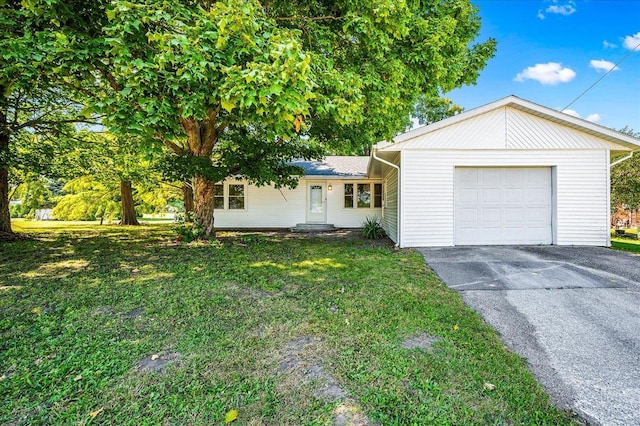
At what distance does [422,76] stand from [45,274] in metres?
8.00

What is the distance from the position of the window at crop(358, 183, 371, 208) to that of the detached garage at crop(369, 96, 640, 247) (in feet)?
19.5

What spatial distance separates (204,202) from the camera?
8.62 metres

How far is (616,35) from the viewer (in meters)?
10.8

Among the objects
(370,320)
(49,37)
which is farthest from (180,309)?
(49,37)

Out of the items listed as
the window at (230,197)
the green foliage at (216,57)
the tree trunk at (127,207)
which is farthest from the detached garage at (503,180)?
the tree trunk at (127,207)

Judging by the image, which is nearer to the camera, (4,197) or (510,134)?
(510,134)

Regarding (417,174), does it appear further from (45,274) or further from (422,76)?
(45,274)

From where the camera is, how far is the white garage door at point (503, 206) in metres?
7.64

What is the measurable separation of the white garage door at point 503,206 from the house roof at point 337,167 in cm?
589

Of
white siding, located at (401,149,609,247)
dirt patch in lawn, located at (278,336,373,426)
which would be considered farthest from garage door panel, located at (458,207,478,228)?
dirt patch in lawn, located at (278,336,373,426)

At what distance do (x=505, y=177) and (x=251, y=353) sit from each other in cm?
776

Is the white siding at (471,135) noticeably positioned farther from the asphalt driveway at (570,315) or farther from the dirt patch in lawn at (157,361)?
the dirt patch in lawn at (157,361)

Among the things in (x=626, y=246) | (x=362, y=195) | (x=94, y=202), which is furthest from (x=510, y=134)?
(x=94, y=202)

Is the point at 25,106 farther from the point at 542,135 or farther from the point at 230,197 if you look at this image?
the point at 542,135
